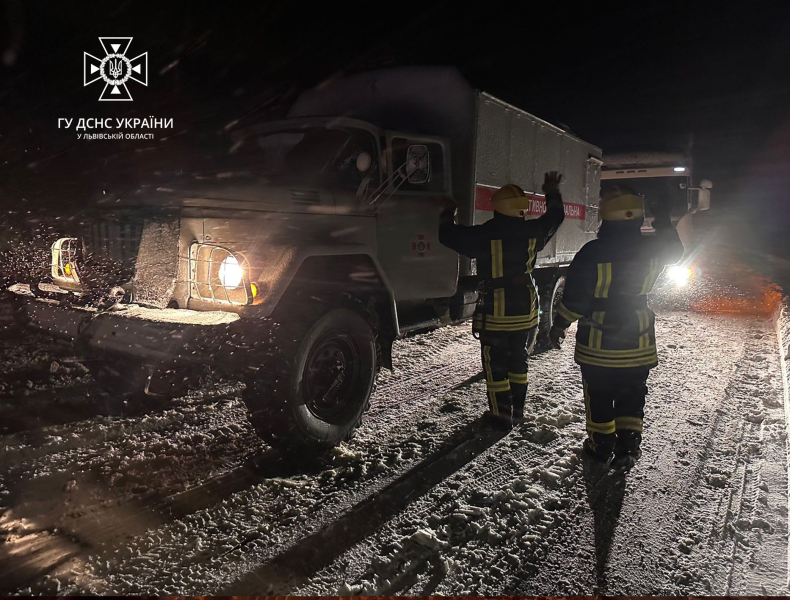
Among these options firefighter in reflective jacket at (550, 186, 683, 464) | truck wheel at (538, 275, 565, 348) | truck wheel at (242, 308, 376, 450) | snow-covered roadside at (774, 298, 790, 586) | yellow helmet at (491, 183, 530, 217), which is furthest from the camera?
truck wheel at (538, 275, 565, 348)

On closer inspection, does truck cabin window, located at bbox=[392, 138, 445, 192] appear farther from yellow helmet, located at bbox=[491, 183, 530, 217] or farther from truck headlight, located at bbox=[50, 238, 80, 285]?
truck headlight, located at bbox=[50, 238, 80, 285]

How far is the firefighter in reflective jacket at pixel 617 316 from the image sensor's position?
3.50 meters

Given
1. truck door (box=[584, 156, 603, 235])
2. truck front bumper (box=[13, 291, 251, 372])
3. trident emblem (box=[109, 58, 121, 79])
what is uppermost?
trident emblem (box=[109, 58, 121, 79])

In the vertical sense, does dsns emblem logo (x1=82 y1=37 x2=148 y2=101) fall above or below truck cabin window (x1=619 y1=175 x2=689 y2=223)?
above

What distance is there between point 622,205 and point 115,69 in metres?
12.9

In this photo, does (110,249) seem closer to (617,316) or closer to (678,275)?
(617,316)

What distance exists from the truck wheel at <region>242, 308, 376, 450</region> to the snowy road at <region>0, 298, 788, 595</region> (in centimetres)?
23

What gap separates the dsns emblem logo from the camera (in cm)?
1182

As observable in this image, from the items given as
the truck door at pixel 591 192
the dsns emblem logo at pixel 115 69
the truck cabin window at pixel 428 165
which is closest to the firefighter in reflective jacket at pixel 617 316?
the truck cabin window at pixel 428 165

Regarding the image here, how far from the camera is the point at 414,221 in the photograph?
15.3 ft

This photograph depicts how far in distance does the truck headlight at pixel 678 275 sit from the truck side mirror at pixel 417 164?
35.4 feet

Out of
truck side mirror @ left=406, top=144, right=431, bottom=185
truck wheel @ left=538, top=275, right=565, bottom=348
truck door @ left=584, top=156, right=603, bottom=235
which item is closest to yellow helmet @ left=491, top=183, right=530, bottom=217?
truck side mirror @ left=406, top=144, right=431, bottom=185

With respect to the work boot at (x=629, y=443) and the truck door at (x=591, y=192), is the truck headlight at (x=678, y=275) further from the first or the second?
the work boot at (x=629, y=443)

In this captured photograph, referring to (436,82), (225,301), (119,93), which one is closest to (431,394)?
(225,301)
